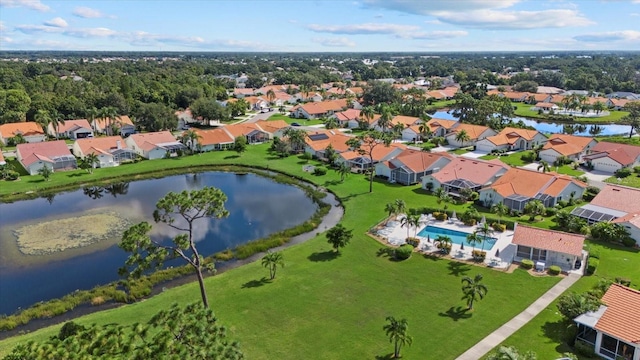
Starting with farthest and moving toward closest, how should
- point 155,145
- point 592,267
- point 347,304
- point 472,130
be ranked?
point 472,130
point 155,145
point 592,267
point 347,304

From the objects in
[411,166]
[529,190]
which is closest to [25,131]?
[411,166]

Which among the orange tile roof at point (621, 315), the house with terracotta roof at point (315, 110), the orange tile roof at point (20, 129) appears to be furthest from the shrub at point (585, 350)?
the orange tile roof at point (20, 129)

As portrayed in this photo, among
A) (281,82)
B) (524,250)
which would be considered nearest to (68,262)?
(524,250)

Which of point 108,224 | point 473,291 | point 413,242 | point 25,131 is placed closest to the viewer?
point 473,291

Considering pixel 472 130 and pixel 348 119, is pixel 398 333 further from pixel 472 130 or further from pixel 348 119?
pixel 348 119

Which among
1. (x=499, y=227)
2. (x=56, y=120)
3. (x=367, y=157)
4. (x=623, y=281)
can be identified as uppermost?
(x=56, y=120)

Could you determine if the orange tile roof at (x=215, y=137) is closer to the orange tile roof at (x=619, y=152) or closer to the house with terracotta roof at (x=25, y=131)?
the house with terracotta roof at (x=25, y=131)

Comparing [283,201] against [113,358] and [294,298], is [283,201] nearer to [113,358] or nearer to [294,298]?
[294,298]
